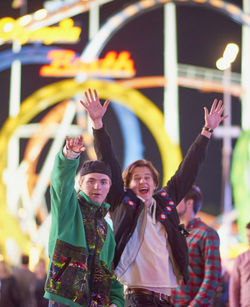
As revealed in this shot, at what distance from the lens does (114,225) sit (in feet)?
9.02

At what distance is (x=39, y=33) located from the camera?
874cm

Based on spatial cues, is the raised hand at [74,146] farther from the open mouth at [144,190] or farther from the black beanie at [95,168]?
the open mouth at [144,190]

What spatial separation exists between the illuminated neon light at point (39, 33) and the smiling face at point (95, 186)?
6.63 meters

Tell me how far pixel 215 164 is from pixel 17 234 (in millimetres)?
3231

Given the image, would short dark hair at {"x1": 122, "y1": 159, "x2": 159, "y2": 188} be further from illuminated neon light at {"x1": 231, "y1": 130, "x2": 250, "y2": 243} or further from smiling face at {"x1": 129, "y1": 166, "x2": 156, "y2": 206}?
illuminated neon light at {"x1": 231, "y1": 130, "x2": 250, "y2": 243}

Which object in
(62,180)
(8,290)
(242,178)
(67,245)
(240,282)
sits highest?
(242,178)

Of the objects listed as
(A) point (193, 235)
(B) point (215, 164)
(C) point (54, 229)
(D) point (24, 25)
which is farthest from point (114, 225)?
(D) point (24, 25)

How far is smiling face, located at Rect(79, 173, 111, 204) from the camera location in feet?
7.70

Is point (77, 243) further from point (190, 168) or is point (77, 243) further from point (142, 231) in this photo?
point (190, 168)

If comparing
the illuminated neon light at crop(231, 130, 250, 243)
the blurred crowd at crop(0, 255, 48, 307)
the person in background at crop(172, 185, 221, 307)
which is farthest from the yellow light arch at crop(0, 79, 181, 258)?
the person in background at crop(172, 185, 221, 307)

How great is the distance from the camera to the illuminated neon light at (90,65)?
866 centimetres

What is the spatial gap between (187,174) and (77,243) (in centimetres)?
106

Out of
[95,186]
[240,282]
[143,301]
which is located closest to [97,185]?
[95,186]

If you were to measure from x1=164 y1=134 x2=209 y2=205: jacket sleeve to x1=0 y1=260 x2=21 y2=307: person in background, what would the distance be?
90.8 inches
